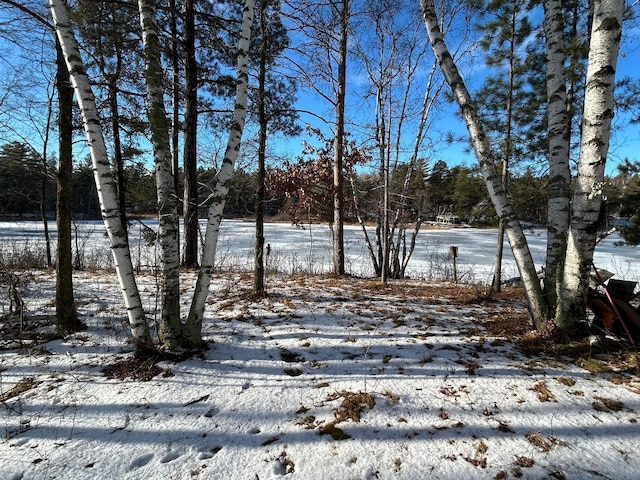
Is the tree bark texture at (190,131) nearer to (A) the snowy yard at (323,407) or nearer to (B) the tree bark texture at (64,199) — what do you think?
(B) the tree bark texture at (64,199)

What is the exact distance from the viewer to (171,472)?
174 cm

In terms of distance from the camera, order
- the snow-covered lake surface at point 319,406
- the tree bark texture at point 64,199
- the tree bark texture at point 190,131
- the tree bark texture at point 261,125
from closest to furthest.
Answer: the snow-covered lake surface at point 319,406
the tree bark texture at point 64,199
the tree bark texture at point 261,125
the tree bark texture at point 190,131

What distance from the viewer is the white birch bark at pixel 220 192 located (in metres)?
2.91

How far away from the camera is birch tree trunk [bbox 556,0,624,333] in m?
2.63

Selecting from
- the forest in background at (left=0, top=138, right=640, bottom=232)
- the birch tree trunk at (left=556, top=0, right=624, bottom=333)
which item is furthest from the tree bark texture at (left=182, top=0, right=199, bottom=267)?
the birch tree trunk at (left=556, top=0, right=624, bottom=333)

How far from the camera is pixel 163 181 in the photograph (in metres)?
2.76

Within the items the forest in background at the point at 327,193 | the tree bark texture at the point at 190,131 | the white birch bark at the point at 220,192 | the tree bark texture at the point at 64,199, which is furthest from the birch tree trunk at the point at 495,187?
the tree bark texture at the point at 190,131

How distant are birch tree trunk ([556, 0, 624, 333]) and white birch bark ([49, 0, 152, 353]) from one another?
14.3ft

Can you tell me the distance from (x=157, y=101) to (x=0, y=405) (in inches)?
113

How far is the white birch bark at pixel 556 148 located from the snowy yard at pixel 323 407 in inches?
35.1

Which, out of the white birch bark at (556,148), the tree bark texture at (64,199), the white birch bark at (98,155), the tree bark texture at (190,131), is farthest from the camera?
the tree bark texture at (190,131)

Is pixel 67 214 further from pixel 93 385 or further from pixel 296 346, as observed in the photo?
pixel 296 346

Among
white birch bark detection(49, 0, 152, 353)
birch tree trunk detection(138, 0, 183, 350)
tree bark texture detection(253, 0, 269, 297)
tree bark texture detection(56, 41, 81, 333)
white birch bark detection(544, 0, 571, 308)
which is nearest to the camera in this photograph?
white birch bark detection(49, 0, 152, 353)

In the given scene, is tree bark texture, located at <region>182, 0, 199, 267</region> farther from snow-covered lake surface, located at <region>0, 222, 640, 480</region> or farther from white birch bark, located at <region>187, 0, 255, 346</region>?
snow-covered lake surface, located at <region>0, 222, 640, 480</region>
